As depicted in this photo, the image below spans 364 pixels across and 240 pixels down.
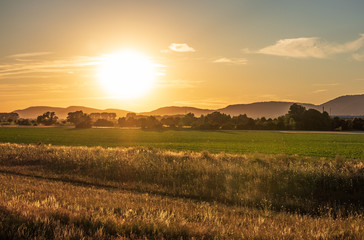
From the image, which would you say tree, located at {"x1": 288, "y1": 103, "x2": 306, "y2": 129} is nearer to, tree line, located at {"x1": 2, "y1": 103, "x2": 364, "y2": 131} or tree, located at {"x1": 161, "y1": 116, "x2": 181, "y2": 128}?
tree line, located at {"x1": 2, "y1": 103, "x2": 364, "y2": 131}

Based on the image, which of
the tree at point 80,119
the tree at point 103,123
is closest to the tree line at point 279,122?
the tree at point 80,119

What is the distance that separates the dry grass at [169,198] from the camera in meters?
6.05

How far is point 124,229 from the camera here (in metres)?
5.94

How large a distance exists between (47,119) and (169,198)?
146970 millimetres

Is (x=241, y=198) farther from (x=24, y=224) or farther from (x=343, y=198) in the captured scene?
(x=24, y=224)

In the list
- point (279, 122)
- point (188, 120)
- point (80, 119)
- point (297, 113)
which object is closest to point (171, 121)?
point (188, 120)

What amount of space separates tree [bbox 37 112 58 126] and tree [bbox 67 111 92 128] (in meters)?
9.06

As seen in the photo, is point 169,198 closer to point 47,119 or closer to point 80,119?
point 80,119

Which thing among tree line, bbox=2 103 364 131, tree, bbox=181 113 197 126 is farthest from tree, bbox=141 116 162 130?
tree, bbox=181 113 197 126

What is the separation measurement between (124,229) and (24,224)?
5.62 feet

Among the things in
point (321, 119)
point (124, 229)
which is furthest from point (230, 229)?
point (321, 119)

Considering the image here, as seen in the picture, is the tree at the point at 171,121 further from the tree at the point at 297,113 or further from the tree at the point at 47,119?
the tree at the point at 47,119

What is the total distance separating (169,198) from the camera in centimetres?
1186

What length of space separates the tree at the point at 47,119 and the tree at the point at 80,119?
906 cm
